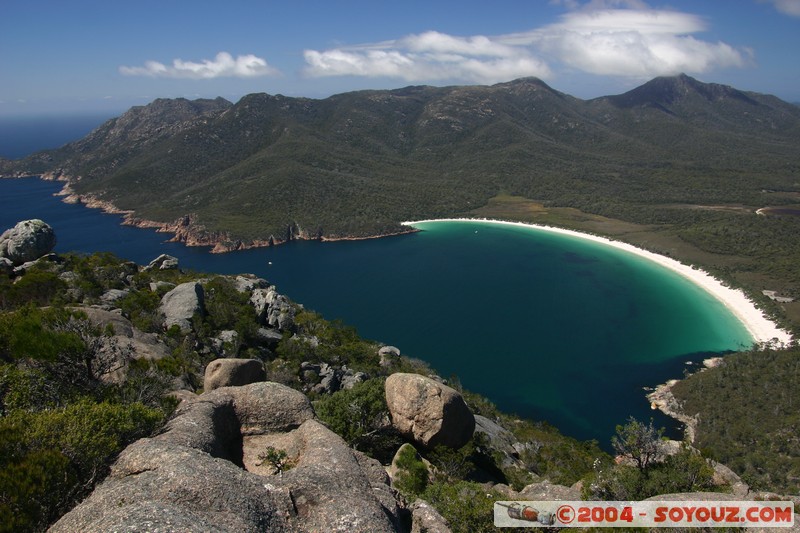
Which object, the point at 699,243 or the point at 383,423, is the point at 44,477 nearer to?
the point at 383,423

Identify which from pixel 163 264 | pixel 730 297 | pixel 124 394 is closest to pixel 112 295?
pixel 163 264

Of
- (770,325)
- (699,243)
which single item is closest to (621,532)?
(770,325)

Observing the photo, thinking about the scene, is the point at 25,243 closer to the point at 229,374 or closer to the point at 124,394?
the point at 229,374

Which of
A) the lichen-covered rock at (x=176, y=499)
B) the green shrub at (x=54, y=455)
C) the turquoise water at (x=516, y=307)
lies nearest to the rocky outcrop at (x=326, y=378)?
the green shrub at (x=54, y=455)

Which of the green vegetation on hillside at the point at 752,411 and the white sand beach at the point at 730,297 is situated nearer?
the green vegetation on hillside at the point at 752,411

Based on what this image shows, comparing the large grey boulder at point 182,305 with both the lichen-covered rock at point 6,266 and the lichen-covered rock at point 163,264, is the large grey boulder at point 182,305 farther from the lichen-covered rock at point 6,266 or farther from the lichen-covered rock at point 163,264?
the lichen-covered rock at point 163,264

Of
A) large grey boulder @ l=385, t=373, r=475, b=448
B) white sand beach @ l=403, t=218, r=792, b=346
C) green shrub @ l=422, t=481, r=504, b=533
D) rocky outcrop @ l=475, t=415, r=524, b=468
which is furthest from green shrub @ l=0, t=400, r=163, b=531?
white sand beach @ l=403, t=218, r=792, b=346
